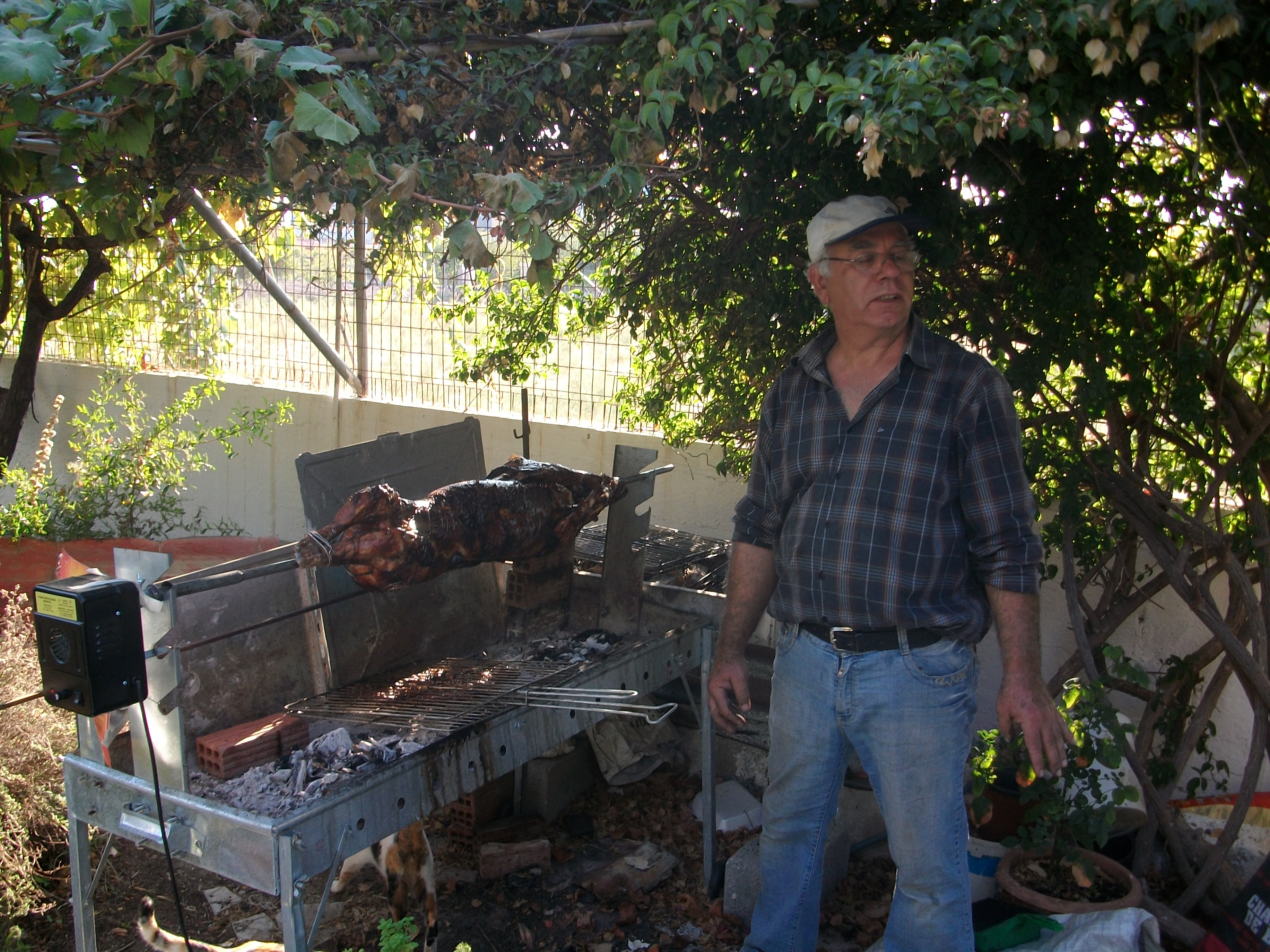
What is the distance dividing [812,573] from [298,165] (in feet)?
5.91

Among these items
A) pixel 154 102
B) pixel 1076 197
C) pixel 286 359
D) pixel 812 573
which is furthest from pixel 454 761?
pixel 286 359

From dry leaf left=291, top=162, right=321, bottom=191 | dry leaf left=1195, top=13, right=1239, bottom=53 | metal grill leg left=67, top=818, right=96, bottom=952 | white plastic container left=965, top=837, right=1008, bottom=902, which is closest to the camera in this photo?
dry leaf left=1195, top=13, right=1239, bottom=53

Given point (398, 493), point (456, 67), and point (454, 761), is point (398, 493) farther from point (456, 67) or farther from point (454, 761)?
point (456, 67)

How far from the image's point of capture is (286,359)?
27.6ft

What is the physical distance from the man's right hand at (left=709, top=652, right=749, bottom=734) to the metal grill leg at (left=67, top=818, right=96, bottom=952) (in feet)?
6.23

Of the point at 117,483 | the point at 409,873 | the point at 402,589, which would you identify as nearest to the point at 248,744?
the point at 409,873

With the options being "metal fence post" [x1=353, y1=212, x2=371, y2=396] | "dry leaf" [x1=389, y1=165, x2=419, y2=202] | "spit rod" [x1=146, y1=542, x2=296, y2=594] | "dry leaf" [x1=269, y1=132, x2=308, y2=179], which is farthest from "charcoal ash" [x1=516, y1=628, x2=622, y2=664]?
"metal fence post" [x1=353, y1=212, x2=371, y2=396]

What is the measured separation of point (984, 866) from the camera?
12.2 feet

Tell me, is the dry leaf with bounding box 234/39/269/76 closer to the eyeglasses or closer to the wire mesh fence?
the eyeglasses

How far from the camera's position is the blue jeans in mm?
2721

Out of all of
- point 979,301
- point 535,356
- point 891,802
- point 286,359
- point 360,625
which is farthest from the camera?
point 286,359

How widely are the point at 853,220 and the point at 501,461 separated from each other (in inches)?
187

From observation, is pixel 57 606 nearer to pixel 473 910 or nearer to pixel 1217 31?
pixel 473 910

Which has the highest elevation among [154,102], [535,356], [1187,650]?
[154,102]
